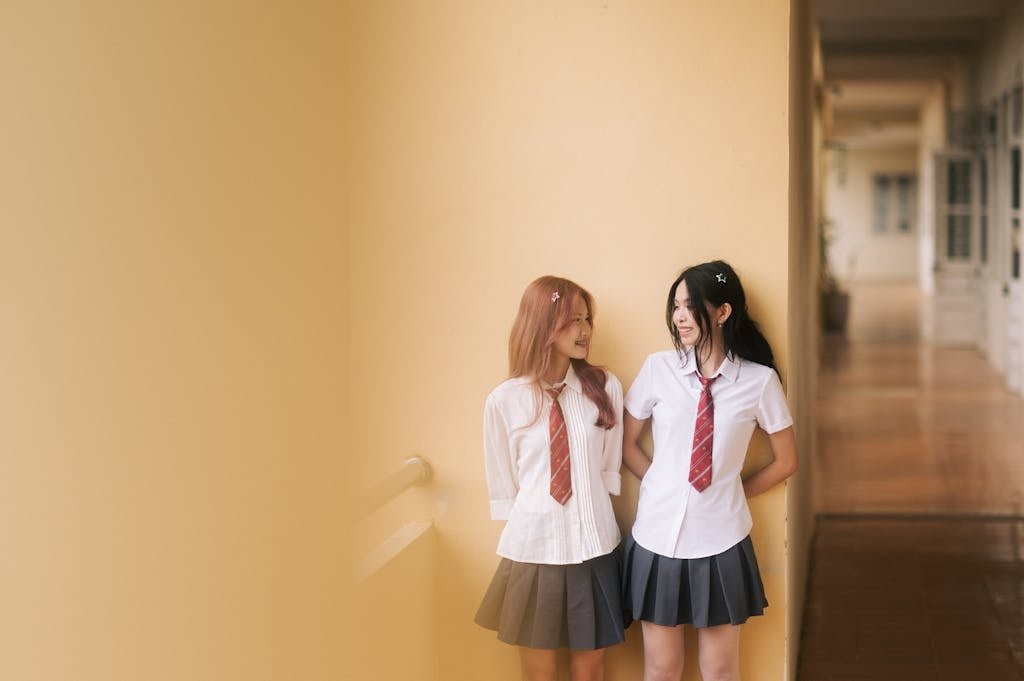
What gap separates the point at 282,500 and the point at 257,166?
0.72m

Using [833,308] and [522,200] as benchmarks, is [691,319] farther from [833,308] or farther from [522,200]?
[833,308]

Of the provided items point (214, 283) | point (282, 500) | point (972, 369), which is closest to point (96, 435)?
point (214, 283)

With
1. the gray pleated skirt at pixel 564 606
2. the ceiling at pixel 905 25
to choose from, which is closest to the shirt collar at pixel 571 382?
the gray pleated skirt at pixel 564 606

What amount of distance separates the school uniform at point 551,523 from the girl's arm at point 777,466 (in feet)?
1.20

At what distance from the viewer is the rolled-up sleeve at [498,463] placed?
2.95 m

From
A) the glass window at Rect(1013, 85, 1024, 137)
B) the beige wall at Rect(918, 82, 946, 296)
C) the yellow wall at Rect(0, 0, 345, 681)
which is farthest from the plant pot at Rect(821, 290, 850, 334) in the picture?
the yellow wall at Rect(0, 0, 345, 681)

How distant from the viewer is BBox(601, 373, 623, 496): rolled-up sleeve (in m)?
2.98

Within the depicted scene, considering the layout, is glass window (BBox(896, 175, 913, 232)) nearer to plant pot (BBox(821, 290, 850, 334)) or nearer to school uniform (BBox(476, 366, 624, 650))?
plant pot (BBox(821, 290, 850, 334))

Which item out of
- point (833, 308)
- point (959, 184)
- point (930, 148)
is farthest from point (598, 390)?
point (930, 148)

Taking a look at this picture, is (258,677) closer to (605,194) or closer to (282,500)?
(282,500)

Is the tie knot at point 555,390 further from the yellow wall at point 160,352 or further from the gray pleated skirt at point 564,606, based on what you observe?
the yellow wall at point 160,352

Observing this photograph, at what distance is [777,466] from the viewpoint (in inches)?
Result: 117

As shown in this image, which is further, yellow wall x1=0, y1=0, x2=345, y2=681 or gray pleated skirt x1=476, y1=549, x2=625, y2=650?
gray pleated skirt x1=476, y1=549, x2=625, y2=650

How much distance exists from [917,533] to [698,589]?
128 inches
